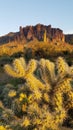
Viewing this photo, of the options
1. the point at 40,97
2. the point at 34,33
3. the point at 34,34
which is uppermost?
the point at 40,97

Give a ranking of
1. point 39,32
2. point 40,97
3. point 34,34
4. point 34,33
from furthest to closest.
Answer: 1. point 34,33
2. point 34,34
3. point 39,32
4. point 40,97

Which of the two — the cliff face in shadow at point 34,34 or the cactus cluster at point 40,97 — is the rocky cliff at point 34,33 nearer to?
the cliff face in shadow at point 34,34

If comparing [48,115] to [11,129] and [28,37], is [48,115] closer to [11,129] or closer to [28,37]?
[11,129]

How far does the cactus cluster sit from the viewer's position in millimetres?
7008

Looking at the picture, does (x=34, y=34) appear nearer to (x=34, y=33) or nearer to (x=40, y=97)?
(x=34, y=33)

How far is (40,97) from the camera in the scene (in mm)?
7641

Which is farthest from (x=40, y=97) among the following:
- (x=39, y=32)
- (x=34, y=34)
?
(x=34, y=34)

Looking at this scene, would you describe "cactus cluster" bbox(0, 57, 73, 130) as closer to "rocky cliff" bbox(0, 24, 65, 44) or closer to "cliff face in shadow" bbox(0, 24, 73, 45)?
"cliff face in shadow" bbox(0, 24, 73, 45)

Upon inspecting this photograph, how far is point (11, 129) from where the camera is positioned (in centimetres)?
679

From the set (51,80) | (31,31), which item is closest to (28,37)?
(31,31)

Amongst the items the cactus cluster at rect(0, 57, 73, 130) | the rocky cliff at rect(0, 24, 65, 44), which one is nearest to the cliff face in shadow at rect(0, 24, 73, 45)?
the rocky cliff at rect(0, 24, 65, 44)

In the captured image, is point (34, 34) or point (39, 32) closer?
point (39, 32)

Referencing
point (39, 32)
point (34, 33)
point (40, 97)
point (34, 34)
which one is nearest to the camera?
point (40, 97)

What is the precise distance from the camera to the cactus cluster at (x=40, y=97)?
23.0 ft
